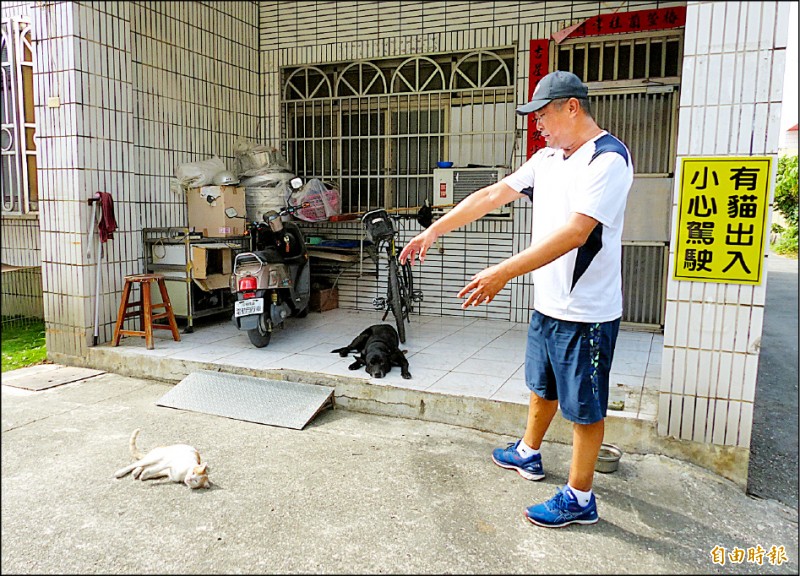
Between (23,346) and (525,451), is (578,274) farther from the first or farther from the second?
(23,346)

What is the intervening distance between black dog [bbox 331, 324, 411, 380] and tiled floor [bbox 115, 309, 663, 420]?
6 cm

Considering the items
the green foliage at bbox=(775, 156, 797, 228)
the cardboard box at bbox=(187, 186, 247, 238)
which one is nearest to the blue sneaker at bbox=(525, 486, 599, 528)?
the cardboard box at bbox=(187, 186, 247, 238)

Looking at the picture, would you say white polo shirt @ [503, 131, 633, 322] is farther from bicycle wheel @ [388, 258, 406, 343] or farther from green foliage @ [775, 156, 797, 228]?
green foliage @ [775, 156, 797, 228]

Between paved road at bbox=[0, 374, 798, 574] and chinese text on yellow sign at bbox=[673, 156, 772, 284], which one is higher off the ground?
chinese text on yellow sign at bbox=[673, 156, 772, 284]

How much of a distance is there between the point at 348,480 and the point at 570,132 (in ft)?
6.77

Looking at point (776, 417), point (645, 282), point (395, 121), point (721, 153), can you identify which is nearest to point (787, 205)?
point (645, 282)

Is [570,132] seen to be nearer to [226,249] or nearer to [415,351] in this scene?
[415,351]

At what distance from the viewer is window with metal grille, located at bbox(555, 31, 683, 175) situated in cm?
580

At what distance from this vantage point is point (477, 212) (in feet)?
10.1

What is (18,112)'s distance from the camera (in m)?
6.25

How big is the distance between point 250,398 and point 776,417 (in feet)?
12.7

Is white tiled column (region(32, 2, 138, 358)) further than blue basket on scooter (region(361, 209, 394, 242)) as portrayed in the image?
No

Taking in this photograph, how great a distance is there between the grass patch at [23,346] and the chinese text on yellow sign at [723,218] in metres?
5.24

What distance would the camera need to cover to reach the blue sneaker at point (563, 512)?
9.20 ft
